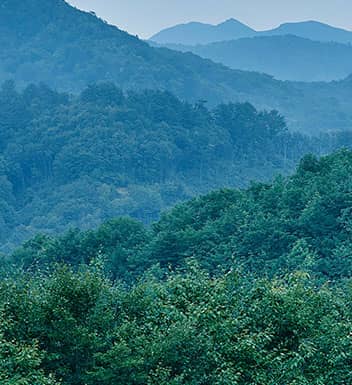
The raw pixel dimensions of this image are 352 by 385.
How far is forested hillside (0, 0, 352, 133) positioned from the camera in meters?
151

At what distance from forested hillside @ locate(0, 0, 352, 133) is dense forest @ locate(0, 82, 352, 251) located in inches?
1641

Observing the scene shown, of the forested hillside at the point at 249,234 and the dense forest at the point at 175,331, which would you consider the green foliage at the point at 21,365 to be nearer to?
the dense forest at the point at 175,331

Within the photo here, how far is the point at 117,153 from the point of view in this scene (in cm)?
9181

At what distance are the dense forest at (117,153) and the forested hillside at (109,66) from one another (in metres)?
41.7

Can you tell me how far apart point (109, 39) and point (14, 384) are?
146971 millimetres

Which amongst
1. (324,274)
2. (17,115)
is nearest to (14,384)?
(324,274)

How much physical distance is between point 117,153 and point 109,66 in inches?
2445

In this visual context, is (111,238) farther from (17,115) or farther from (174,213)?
(17,115)

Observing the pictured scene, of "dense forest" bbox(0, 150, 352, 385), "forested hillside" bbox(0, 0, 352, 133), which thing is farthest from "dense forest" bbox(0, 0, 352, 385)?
"forested hillside" bbox(0, 0, 352, 133)

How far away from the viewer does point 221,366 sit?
13.9 meters

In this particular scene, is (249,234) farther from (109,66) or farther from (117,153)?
(109,66)

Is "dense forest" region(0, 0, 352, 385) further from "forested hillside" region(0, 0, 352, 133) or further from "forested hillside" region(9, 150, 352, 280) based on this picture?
"forested hillside" region(0, 0, 352, 133)

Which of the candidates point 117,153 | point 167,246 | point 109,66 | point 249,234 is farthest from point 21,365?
point 109,66

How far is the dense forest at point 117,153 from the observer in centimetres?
8375
